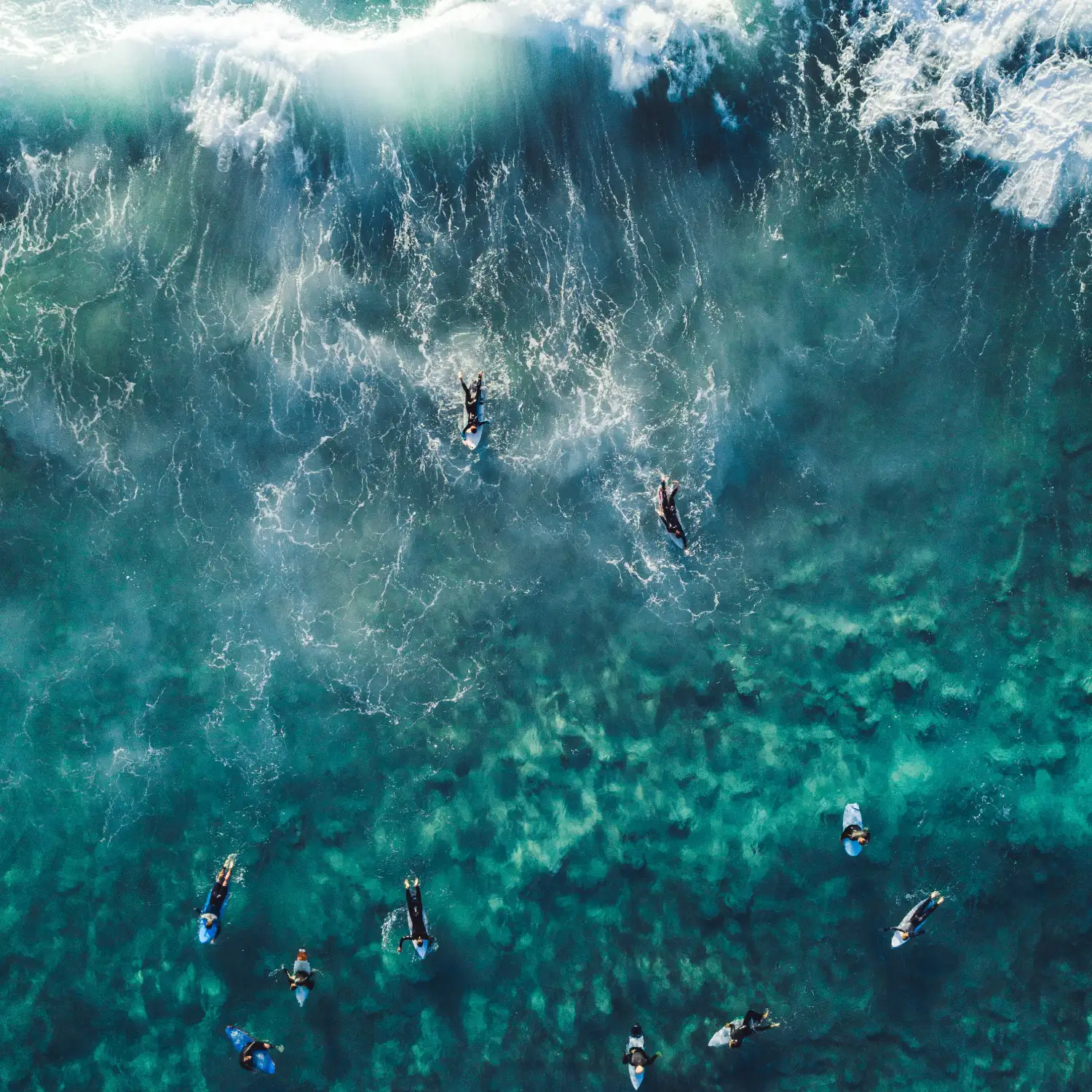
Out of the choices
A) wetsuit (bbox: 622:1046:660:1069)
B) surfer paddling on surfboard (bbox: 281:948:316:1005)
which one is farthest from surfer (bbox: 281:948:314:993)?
wetsuit (bbox: 622:1046:660:1069)

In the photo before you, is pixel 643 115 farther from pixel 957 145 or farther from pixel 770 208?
pixel 957 145

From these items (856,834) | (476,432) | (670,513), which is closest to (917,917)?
(856,834)

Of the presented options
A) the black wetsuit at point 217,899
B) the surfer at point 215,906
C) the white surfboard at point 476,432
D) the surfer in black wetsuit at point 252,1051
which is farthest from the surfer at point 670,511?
the surfer in black wetsuit at point 252,1051

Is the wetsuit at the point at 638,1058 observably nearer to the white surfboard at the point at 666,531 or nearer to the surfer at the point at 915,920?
the surfer at the point at 915,920

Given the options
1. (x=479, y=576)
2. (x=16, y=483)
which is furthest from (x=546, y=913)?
(x=16, y=483)

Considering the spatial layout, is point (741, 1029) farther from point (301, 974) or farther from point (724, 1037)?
point (301, 974)

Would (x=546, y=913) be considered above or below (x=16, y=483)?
below
